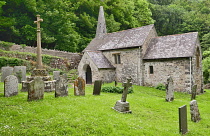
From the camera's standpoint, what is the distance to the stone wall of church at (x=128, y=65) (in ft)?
70.9

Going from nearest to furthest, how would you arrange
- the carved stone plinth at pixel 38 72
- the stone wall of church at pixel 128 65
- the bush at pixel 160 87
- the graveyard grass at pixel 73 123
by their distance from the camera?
the graveyard grass at pixel 73 123 → the carved stone plinth at pixel 38 72 → the bush at pixel 160 87 → the stone wall of church at pixel 128 65

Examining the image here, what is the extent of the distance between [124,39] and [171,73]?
315 inches

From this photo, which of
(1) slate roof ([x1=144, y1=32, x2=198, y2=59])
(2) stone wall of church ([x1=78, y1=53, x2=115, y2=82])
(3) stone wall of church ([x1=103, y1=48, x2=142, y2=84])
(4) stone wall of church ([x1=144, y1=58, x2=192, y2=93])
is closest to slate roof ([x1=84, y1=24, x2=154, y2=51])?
(3) stone wall of church ([x1=103, y1=48, x2=142, y2=84])

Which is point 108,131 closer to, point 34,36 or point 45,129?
point 45,129

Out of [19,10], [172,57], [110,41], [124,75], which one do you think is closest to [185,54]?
[172,57]

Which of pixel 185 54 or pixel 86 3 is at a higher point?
pixel 86 3

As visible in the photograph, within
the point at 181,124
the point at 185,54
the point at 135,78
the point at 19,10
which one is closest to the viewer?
the point at 181,124

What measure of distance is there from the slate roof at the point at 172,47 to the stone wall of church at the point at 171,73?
1.97ft

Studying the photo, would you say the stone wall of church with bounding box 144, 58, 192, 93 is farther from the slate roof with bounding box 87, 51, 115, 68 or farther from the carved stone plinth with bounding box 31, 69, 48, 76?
the carved stone plinth with bounding box 31, 69, 48, 76

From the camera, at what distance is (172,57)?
61.5 ft

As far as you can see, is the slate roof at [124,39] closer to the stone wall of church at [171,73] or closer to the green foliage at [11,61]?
the stone wall of church at [171,73]

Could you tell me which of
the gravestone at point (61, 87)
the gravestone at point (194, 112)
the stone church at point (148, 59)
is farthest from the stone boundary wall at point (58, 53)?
the gravestone at point (194, 112)

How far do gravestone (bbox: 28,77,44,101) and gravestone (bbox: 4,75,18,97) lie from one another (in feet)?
5.23

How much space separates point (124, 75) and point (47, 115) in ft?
55.0
